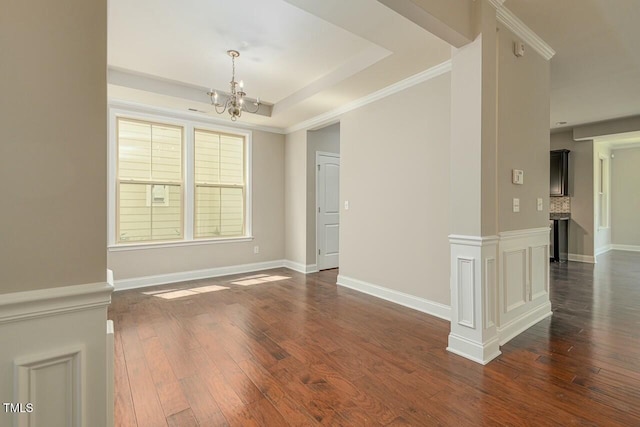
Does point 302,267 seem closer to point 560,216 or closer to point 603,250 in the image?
point 560,216

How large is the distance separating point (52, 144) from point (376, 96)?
3594mm

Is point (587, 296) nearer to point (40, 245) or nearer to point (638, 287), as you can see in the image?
point (638, 287)

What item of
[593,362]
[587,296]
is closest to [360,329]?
[593,362]

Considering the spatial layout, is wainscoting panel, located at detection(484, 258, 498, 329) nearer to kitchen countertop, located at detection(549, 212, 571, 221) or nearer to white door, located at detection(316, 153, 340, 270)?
white door, located at detection(316, 153, 340, 270)

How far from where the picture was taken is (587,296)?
3826 mm

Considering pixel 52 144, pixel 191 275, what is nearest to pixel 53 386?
pixel 52 144

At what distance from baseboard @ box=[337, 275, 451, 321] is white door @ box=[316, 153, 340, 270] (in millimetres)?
1067

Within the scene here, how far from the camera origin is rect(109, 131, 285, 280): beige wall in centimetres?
455

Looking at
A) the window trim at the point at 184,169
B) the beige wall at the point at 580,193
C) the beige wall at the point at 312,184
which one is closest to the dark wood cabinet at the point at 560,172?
the beige wall at the point at 580,193

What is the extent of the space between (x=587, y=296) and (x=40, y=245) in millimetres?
5218

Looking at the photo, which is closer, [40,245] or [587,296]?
[40,245]

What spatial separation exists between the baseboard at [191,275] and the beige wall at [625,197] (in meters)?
8.51

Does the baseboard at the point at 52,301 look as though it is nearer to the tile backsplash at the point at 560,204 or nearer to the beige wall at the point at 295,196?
the beige wall at the point at 295,196

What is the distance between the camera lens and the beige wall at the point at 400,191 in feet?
10.6
